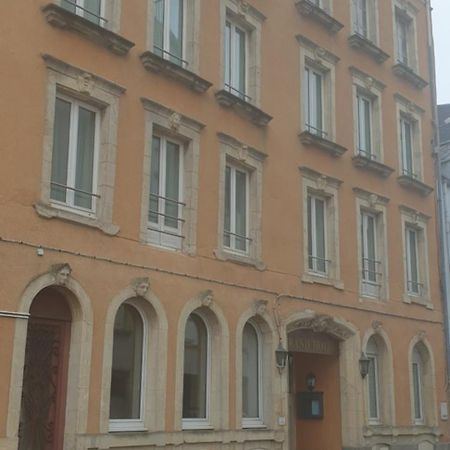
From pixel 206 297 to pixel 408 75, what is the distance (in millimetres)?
11156

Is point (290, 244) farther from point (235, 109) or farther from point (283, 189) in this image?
point (235, 109)

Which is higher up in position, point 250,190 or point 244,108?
point 244,108

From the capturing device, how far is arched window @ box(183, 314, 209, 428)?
1380 centimetres

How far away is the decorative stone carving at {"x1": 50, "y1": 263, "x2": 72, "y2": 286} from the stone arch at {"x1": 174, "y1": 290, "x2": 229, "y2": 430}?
2640mm

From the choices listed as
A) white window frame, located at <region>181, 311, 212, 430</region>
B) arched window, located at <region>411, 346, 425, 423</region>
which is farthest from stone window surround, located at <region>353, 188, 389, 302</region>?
white window frame, located at <region>181, 311, 212, 430</region>

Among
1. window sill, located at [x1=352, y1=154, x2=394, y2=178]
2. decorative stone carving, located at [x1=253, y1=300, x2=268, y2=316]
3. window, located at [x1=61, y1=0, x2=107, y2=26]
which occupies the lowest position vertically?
decorative stone carving, located at [x1=253, y1=300, x2=268, y2=316]

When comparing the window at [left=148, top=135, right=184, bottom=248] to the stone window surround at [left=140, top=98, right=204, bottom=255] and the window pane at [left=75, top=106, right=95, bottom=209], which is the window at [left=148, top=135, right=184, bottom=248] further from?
the window pane at [left=75, top=106, right=95, bottom=209]

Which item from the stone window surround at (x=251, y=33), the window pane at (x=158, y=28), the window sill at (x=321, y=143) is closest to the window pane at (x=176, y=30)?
the window pane at (x=158, y=28)

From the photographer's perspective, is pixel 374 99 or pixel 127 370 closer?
pixel 127 370

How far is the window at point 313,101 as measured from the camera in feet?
59.5

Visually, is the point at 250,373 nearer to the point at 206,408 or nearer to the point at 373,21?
the point at 206,408

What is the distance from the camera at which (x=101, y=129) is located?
12.9 m

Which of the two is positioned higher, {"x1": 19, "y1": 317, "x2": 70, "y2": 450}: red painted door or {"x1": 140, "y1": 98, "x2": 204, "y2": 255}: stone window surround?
{"x1": 140, "y1": 98, "x2": 204, "y2": 255}: stone window surround

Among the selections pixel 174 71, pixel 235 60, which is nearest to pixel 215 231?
pixel 174 71
